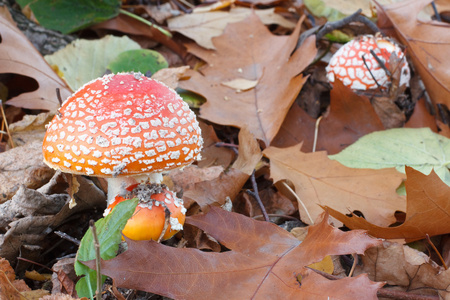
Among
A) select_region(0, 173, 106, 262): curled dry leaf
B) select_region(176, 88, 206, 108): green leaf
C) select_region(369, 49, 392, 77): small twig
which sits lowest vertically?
select_region(0, 173, 106, 262): curled dry leaf

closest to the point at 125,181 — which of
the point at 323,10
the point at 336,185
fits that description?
the point at 336,185

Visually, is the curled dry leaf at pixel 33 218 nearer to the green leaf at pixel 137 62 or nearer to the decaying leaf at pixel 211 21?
the green leaf at pixel 137 62

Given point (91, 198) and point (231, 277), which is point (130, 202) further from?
point (91, 198)

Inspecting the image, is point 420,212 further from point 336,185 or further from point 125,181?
point 125,181

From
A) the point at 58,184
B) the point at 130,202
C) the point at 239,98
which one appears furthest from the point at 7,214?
the point at 239,98

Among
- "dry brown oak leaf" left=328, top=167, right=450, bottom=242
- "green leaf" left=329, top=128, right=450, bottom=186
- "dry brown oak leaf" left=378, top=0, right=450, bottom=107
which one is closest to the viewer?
"dry brown oak leaf" left=328, top=167, right=450, bottom=242

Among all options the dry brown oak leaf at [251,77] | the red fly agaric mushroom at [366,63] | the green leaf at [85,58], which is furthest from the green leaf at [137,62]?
the red fly agaric mushroom at [366,63]

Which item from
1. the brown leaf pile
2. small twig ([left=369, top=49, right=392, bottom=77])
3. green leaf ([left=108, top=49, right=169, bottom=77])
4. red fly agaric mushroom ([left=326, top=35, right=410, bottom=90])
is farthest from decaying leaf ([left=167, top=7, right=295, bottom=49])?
small twig ([left=369, top=49, right=392, bottom=77])

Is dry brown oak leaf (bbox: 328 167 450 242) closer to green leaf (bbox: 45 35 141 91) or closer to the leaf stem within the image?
green leaf (bbox: 45 35 141 91)
